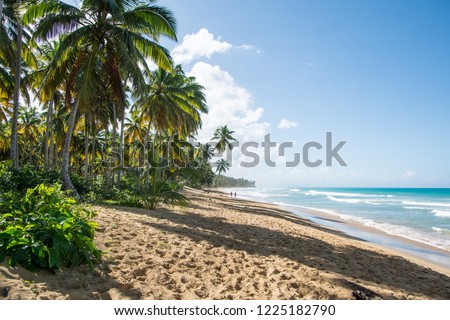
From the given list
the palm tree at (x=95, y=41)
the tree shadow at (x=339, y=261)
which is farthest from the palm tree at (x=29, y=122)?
the tree shadow at (x=339, y=261)

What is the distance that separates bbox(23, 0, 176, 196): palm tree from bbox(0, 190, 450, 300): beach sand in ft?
20.4

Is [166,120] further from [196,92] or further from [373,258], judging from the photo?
[373,258]

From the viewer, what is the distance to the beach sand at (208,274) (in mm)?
3297

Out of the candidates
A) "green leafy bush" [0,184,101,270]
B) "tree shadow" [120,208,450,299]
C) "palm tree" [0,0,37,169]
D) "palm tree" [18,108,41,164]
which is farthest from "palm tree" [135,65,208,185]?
"palm tree" [18,108,41,164]

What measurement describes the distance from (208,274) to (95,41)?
401 inches

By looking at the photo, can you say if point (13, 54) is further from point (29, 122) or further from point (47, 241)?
point (29, 122)

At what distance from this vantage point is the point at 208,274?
436 centimetres

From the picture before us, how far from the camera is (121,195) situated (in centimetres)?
1161

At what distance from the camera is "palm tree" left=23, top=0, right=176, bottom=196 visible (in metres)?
10.4

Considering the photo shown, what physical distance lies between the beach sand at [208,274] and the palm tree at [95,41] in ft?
20.4

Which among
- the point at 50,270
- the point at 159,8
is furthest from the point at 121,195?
the point at 50,270

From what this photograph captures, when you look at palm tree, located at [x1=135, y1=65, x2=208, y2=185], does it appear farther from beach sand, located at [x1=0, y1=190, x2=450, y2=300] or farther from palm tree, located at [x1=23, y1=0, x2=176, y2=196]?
beach sand, located at [x1=0, y1=190, x2=450, y2=300]

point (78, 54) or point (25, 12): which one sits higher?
point (25, 12)

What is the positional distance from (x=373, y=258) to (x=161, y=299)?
6.17m
